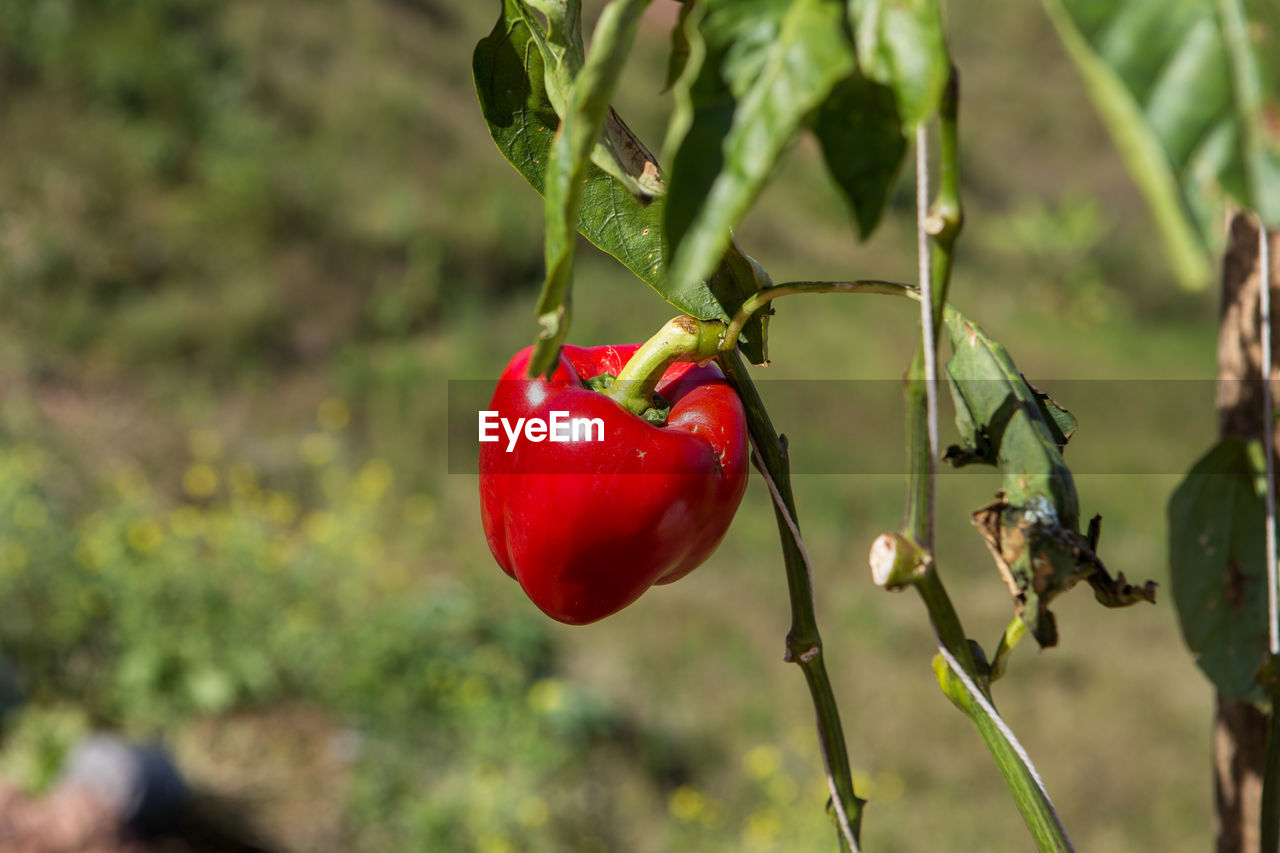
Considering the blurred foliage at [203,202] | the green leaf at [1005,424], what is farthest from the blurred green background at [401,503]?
the green leaf at [1005,424]

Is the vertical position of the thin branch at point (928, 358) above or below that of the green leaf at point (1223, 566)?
above

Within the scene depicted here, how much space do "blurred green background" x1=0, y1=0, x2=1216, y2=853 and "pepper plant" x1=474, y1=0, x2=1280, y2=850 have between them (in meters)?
1.47

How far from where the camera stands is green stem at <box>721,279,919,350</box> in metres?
0.32

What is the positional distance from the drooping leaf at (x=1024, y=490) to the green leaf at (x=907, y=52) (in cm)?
15

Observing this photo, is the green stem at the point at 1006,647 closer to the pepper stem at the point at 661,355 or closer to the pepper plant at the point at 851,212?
the pepper plant at the point at 851,212

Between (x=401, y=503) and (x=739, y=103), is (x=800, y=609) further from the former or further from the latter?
(x=401, y=503)

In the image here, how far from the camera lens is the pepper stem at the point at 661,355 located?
0.36m

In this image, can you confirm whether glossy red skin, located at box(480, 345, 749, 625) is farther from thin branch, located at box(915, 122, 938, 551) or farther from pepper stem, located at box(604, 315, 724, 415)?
thin branch, located at box(915, 122, 938, 551)

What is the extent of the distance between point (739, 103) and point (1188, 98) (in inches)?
3.2

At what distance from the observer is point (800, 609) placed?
0.37 meters

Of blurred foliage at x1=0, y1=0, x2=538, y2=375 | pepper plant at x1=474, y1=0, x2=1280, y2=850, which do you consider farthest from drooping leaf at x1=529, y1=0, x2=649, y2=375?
blurred foliage at x1=0, y1=0, x2=538, y2=375

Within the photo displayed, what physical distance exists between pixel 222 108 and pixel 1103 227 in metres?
6.34

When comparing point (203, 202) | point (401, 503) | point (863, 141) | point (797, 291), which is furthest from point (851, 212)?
point (203, 202)

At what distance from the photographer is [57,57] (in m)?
4.79
